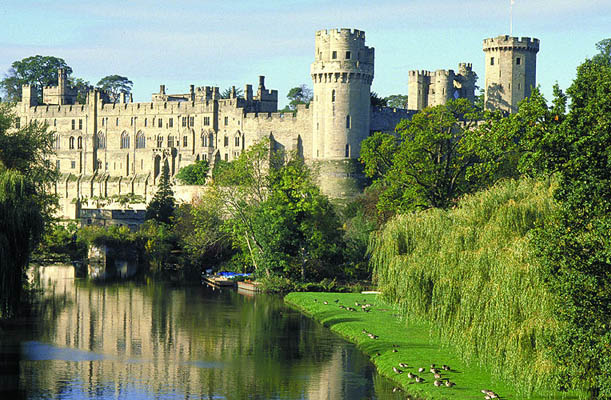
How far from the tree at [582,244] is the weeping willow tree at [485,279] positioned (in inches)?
33.5

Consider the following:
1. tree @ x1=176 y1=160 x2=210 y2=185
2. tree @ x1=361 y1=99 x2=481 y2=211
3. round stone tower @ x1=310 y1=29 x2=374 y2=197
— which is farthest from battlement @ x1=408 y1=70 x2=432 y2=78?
tree @ x1=361 y1=99 x2=481 y2=211

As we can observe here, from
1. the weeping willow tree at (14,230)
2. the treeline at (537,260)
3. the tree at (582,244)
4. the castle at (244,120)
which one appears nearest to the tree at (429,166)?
the treeline at (537,260)

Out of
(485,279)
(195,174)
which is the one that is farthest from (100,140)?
(485,279)

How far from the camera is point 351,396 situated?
90.0 feet

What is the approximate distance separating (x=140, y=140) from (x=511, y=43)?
42.5 metres

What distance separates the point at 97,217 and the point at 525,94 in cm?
3605

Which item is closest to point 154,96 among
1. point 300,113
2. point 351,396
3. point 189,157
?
point 189,157

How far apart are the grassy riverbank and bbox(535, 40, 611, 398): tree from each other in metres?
2.87

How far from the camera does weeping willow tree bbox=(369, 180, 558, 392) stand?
22812mm

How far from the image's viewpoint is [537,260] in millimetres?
22953

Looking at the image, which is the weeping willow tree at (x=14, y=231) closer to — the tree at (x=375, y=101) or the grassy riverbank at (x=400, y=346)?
the grassy riverbank at (x=400, y=346)

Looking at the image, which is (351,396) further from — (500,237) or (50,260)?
(50,260)

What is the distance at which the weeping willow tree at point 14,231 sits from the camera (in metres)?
31.3

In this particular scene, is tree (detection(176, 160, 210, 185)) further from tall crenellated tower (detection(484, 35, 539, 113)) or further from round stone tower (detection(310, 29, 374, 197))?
tall crenellated tower (detection(484, 35, 539, 113))
